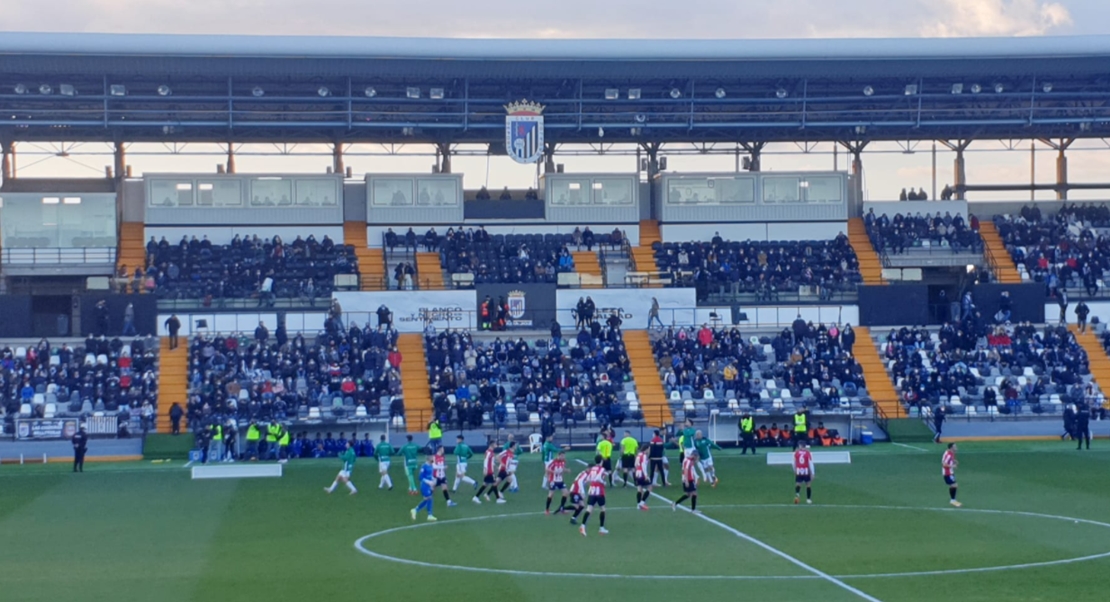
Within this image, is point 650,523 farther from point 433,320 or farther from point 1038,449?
point 433,320

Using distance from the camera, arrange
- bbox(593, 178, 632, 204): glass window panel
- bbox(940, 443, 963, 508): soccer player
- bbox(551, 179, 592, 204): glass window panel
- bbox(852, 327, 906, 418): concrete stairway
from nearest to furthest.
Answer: bbox(940, 443, 963, 508): soccer player < bbox(852, 327, 906, 418): concrete stairway < bbox(551, 179, 592, 204): glass window panel < bbox(593, 178, 632, 204): glass window panel

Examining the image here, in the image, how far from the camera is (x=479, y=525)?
31.5 meters

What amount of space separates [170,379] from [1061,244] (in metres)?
38.3

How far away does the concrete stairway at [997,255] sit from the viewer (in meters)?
66.4

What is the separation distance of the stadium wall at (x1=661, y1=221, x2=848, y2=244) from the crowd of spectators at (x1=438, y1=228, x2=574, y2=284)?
5.10 meters

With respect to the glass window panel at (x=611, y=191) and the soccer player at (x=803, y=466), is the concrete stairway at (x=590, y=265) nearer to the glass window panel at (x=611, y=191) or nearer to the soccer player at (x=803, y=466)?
the glass window panel at (x=611, y=191)

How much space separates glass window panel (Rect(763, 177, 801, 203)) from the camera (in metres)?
70.3

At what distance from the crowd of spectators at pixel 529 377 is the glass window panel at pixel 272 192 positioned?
11.5m

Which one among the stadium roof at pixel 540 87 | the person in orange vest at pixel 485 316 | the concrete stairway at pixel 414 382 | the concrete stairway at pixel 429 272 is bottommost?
the concrete stairway at pixel 414 382

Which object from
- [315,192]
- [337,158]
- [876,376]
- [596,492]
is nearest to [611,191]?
[337,158]

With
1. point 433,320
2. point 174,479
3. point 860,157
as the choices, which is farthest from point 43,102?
point 860,157

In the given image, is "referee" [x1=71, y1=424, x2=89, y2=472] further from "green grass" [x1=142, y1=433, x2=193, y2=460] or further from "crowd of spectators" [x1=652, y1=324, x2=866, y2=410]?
"crowd of spectators" [x1=652, y1=324, x2=866, y2=410]

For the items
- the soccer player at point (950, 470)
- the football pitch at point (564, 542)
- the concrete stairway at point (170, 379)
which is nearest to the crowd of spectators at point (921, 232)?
the football pitch at point (564, 542)

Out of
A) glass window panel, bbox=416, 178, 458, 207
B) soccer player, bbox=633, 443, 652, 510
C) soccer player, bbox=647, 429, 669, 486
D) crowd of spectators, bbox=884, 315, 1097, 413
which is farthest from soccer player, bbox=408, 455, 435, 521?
glass window panel, bbox=416, 178, 458, 207
